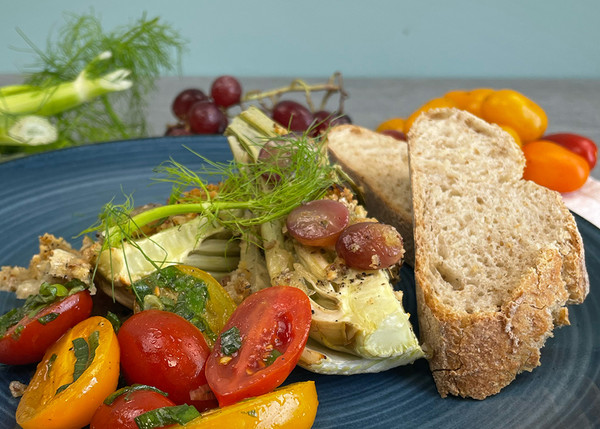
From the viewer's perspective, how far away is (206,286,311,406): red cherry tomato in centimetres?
182

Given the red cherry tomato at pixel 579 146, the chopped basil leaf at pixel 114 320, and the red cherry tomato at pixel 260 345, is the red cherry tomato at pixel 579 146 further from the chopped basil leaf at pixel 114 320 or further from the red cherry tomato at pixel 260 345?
the chopped basil leaf at pixel 114 320

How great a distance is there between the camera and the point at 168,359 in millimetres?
1944

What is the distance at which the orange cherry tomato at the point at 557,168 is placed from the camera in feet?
11.9

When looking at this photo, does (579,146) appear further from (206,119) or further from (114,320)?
(114,320)

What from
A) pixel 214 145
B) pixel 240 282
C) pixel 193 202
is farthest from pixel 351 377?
pixel 214 145

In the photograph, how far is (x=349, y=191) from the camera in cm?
262

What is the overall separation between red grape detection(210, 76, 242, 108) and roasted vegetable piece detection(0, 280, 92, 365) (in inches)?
93.5

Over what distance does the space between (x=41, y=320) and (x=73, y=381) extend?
1.12ft

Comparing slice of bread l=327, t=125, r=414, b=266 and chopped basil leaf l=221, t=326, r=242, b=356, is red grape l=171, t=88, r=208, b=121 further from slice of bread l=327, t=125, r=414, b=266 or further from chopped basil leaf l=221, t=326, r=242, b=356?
chopped basil leaf l=221, t=326, r=242, b=356

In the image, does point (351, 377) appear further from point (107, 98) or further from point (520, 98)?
point (107, 98)

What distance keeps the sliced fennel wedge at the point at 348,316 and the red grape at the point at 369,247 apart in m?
0.06

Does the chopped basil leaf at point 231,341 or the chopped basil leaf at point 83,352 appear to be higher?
the chopped basil leaf at point 231,341

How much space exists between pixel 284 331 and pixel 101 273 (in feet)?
2.59

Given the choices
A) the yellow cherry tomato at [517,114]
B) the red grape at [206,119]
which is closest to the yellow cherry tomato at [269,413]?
the red grape at [206,119]
